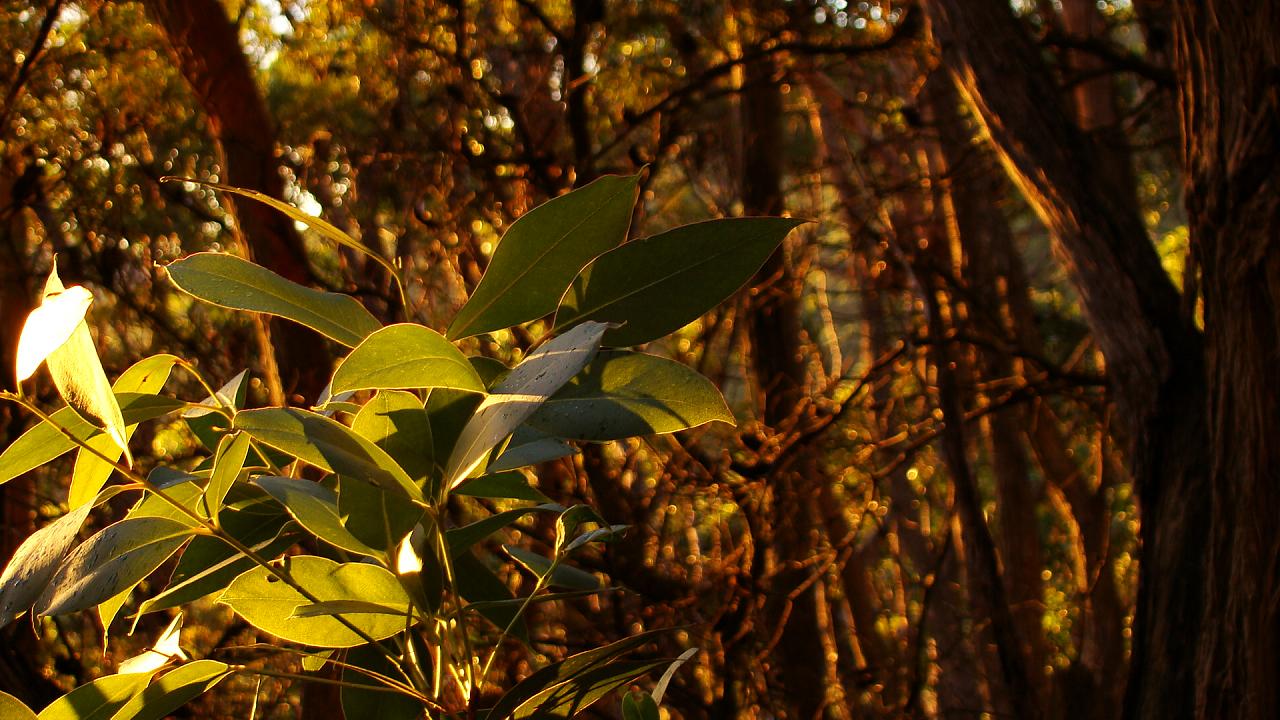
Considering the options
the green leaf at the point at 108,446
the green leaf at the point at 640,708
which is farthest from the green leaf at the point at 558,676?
the green leaf at the point at 108,446

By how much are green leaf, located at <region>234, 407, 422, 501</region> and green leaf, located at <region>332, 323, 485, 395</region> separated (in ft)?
0.08

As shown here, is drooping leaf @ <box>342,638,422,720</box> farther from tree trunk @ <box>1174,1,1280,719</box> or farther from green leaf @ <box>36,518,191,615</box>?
tree trunk @ <box>1174,1,1280,719</box>

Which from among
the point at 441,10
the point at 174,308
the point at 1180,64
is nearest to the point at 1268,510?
the point at 1180,64

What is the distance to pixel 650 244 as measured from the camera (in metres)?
0.52

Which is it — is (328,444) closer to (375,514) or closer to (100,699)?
(375,514)

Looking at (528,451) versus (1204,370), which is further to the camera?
(1204,370)

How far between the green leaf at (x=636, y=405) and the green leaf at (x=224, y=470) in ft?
0.55

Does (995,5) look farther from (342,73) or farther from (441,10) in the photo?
(342,73)

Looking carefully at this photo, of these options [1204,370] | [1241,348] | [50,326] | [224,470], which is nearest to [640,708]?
[224,470]

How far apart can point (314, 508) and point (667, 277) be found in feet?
0.69

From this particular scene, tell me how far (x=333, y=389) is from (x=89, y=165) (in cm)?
489

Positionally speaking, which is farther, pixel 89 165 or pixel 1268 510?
pixel 89 165

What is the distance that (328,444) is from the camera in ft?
1.43

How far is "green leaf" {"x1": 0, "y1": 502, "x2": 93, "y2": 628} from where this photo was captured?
20.1 inches
